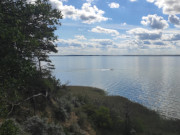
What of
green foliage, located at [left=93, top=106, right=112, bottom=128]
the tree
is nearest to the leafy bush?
the tree

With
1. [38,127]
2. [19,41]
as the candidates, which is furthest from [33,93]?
[19,41]

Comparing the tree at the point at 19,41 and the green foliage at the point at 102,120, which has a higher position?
the tree at the point at 19,41

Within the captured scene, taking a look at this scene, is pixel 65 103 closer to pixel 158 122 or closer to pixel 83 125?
pixel 83 125

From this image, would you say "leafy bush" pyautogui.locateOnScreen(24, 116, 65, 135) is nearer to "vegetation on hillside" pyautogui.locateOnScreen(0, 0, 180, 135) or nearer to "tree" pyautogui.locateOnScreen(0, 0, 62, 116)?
"vegetation on hillside" pyautogui.locateOnScreen(0, 0, 180, 135)

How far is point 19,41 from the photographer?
6.16 meters

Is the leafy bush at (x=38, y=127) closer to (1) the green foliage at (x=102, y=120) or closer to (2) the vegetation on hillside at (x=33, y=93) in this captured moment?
(2) the vegetation on hillside at (x=33, y=93)

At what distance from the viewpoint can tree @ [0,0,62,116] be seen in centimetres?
568

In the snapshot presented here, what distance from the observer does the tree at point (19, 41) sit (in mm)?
5676

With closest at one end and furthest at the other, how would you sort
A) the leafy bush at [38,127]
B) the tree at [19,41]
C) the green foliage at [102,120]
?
the tree at [19,41]
the leafy bush at [38,127]
the green foliage at [102,120]

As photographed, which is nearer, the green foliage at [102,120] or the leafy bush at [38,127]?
the leafy bush at [38,127]

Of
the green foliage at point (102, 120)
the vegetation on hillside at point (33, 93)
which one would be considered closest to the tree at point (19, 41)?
the vegetation on hillside at point (33, 93)

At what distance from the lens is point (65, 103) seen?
15.8m

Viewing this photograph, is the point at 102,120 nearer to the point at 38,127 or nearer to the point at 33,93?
the point at 33,93

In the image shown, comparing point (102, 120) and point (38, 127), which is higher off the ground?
point (38, 127)
